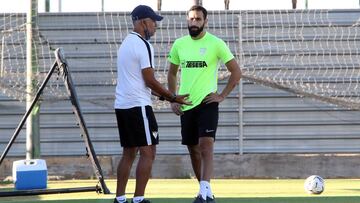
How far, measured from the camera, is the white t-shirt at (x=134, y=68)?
7914 mm

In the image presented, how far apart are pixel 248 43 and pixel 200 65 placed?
7.89m

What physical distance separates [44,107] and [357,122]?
593cm

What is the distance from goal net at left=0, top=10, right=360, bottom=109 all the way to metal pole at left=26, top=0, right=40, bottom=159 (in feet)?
4.65

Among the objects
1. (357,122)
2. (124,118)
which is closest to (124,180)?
(124,118)

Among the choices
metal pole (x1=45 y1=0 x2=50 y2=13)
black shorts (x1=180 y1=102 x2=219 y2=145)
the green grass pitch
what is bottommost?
the green grass pitch

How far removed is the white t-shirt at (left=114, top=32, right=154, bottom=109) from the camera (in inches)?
312

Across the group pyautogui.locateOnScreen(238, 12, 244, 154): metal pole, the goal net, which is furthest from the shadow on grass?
the goal net

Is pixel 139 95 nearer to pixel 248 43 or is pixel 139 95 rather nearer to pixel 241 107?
pixel 241 107

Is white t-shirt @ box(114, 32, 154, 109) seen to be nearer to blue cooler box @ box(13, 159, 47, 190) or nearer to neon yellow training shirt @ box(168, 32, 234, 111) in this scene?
neon yellow training shirt @ box(168, 32, 234, 111)

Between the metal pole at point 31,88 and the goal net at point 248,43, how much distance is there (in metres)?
1.42

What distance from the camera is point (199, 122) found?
8656 millimetres

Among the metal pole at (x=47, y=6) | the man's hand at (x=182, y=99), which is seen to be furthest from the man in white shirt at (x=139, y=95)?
the metal pole at (x=47, y=6)

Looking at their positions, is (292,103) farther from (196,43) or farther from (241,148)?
(196,43)

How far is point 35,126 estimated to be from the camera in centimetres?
1459
